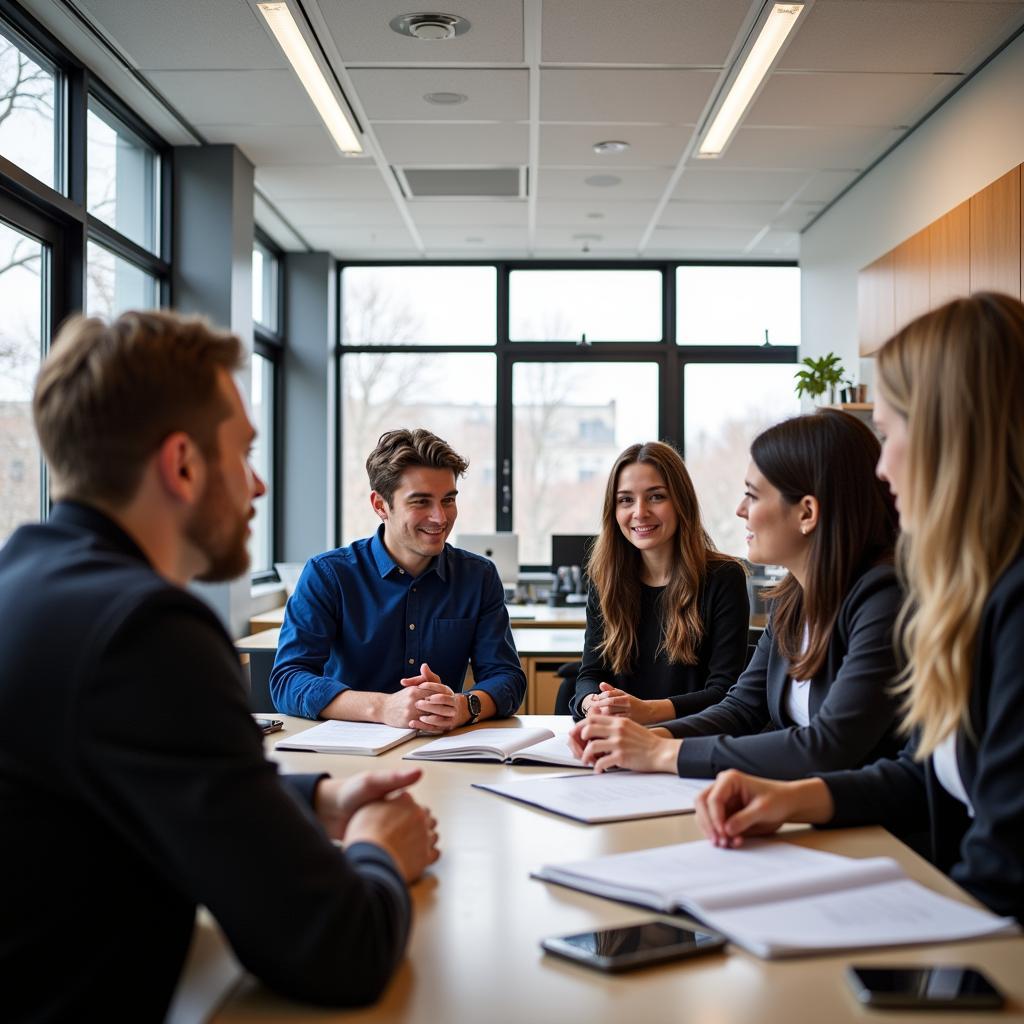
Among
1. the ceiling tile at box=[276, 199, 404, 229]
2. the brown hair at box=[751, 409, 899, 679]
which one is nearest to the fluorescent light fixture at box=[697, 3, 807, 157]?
the ceiling tile at box=[276, 199, 404, 229]

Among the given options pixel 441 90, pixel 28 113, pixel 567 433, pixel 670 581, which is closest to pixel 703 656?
pixel 670 581

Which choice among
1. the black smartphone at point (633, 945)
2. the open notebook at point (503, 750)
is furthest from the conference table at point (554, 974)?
the open notebook at point (503, 750)

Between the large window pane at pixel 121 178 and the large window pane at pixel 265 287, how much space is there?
1.56m

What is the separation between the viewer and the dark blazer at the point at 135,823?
92cm

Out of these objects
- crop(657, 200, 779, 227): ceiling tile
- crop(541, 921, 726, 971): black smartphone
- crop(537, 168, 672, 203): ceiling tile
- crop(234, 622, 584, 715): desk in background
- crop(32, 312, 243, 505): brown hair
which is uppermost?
crop(537, 168, 672, 203): ceiling tile

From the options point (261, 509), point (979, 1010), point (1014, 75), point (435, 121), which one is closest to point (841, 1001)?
point (979, 1010)

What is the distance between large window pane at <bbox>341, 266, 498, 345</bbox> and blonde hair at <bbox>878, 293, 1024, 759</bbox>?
634 centimetres

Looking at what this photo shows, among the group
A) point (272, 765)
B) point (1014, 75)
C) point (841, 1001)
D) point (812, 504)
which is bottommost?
point (841, 1001)

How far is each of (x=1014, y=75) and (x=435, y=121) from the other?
2396 mm

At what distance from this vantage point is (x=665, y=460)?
3035 millimetres

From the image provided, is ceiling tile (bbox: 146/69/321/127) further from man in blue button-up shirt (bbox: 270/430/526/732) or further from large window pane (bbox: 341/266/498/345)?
large window pane (bbox: 341/266/498/345)

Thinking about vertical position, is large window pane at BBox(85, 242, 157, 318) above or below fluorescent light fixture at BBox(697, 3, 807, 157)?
below

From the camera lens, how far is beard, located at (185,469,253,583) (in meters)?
1.13

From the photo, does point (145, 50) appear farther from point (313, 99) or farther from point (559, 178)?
point (559, 178)
